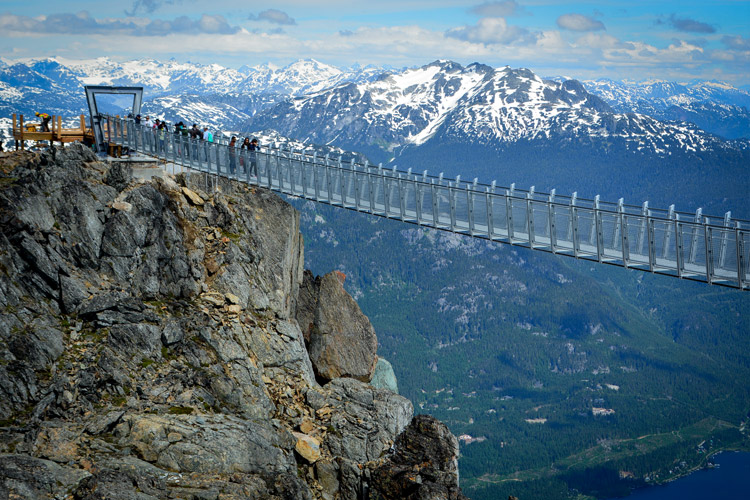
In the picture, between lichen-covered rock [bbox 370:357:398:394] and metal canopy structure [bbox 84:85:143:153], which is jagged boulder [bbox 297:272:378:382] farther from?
metal canopy structure [bbox 84:85:143:153]

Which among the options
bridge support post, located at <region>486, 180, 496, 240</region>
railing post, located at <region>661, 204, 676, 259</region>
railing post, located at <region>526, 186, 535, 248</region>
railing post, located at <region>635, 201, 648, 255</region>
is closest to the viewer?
railing post, located at <region>661, 204, 676, 259</region>

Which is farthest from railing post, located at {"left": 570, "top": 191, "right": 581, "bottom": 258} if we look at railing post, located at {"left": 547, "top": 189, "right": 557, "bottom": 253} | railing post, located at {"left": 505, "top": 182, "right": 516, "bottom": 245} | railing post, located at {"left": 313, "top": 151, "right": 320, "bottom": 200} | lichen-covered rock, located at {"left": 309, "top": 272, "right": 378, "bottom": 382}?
lichen-covered rock, located at {"left": 309, "top": 272, "right": 378, "bottom": 382}

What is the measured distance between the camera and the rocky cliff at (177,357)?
91.6 feet

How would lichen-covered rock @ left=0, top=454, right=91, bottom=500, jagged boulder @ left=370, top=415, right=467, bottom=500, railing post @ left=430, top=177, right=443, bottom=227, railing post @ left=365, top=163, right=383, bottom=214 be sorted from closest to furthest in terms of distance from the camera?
lichen-covered rock @ left=0, top=454, right=91, bottom=500 < jagged boulder @ left=370, top=415, right=467, bottom=500 < railing post @ left=430, top=177, right=443, bottom=227 < railing post @ left=365, top=163, right=383, bottom=214

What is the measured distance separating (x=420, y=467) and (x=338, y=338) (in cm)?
1107

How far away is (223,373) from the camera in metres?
36.2

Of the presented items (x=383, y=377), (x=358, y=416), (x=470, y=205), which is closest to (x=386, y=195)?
(x=470, y=205)

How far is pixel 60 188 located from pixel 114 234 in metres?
3.36

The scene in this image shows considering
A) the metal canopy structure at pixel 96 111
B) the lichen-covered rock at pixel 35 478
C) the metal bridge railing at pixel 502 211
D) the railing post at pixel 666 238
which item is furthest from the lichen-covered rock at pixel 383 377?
the lichen-covered rock at pixel 35 478

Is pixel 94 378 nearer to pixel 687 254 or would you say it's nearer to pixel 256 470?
pixel 256 470

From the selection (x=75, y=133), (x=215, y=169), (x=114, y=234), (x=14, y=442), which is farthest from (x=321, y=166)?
(x=14, y=442)

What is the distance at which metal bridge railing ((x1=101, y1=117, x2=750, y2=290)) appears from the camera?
30.8 meters

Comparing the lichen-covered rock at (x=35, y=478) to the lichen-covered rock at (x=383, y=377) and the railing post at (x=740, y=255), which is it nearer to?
the railing post at (x=740, y=255)

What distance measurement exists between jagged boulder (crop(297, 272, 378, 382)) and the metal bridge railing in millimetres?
7995
